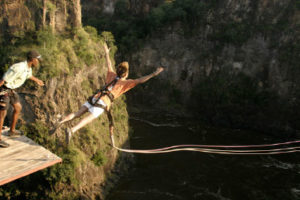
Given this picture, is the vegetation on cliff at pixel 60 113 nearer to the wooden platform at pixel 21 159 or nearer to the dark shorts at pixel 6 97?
the wooden platform at pixel 21 159

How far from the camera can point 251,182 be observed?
744 inches

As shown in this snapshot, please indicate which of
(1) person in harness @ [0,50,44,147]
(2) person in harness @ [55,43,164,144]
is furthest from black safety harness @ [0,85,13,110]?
(2) person in harness @ [55,43,164,144]

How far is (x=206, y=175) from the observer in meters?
19.5

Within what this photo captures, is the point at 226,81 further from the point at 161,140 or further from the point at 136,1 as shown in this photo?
the point at 136,1

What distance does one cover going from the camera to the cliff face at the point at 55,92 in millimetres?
12484

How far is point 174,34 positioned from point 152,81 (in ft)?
20.7

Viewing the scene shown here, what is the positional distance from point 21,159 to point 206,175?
49.6ft

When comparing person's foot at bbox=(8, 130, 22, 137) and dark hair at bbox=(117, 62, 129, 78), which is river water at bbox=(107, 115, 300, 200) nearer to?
person's foot at bbox=(8, 130, 22, 137)

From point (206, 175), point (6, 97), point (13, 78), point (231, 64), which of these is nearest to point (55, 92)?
point (6, 97)

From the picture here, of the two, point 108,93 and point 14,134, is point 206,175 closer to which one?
point 108,93

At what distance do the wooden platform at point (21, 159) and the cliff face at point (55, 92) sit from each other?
15.9 feet

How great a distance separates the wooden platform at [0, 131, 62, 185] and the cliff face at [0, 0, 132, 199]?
15.9 feet

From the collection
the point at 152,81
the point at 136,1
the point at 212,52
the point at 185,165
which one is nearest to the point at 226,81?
the point at 212,52

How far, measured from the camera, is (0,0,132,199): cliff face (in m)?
12.5
